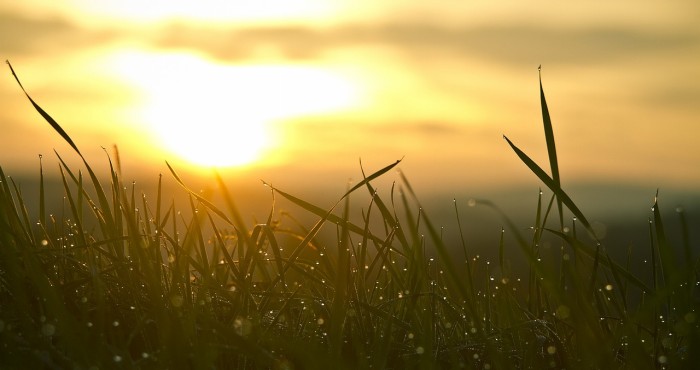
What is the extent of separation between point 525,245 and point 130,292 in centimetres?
93

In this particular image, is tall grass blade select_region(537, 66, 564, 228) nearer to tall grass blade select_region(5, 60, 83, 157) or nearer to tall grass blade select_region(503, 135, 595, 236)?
tall grass blade select_region(503, 135, 595, 236)

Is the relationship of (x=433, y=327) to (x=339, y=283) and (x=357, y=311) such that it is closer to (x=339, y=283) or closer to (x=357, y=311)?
(x=357, y=311)

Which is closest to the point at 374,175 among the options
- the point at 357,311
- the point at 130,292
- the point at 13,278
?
the point at 357,311

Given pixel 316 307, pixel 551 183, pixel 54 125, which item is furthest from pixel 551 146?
pixel 54 125

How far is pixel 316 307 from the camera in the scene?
6.68 ft

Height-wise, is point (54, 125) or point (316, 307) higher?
point (54, 125)

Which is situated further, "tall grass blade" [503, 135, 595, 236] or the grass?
"tall grass blade" [503, 135, 595, 236]

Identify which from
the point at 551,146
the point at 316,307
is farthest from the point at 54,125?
the point at 551,146

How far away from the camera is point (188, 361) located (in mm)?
1646

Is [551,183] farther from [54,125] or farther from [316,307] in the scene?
[54,125]

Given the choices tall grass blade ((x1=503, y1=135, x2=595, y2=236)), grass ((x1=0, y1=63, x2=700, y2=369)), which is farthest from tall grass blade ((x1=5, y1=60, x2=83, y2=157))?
tall grass blade ((x1=503, y1=135, x2=595, y2=236))

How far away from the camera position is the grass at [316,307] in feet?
5.39

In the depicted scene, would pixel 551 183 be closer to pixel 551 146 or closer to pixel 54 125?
pixel 551 146

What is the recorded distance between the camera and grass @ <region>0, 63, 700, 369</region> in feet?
5.39
